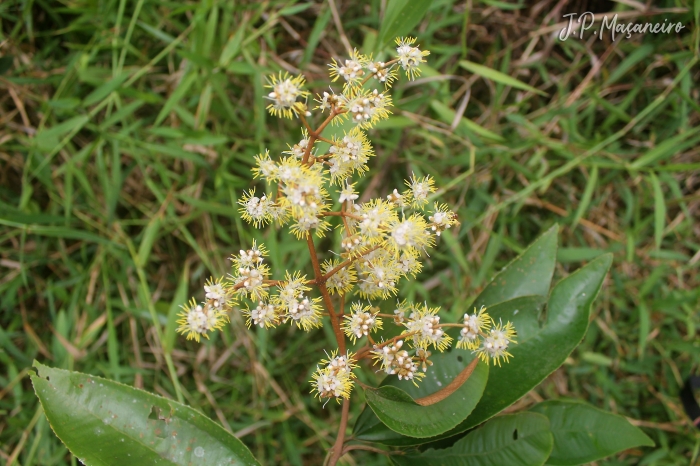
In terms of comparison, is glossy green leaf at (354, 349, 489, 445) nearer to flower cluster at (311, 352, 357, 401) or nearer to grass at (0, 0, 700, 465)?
flower cluster at (311, 352, 357, 401)

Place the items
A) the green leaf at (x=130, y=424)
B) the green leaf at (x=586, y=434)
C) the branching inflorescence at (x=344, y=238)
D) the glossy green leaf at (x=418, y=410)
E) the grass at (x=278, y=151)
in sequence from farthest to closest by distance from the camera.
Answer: the grass at (x=278, y=151) → the green leaf at (x=586, y=434) → the green leaf at (x=130, y=424) → the glossy green leaf at (x=418, y=410) → the branching inflorescence at (x=344, y=238)

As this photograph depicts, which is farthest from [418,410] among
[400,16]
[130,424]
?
[400,16]

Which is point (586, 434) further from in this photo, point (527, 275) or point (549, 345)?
point (527, 275)

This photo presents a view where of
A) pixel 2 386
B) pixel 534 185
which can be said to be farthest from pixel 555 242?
pixel 2 386

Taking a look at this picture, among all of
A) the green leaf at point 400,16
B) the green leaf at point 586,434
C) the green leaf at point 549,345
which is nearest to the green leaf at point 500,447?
the green leaf at point 549,345

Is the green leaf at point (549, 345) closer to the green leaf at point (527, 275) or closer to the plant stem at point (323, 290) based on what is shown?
the green leaf at point (527, 275)

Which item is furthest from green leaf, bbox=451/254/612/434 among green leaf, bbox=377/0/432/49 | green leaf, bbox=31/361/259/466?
green leaf, bbox=377/0/432/49

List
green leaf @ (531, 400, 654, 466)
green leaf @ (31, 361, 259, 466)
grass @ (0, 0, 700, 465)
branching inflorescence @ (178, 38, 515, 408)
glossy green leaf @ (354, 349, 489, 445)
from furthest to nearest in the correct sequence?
grass @ (0, 0, 700, 465) < green leaf @ (531, 400, 654, 466) < green leaf @ (31, 361, 259, 466) < glossy green leaf @ (354, 349, 489, 445) < branching inflorescence @ (178, 38, 515, 408)

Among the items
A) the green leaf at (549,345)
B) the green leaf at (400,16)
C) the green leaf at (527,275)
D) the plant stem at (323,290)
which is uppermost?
the green leaf at (400,16)
